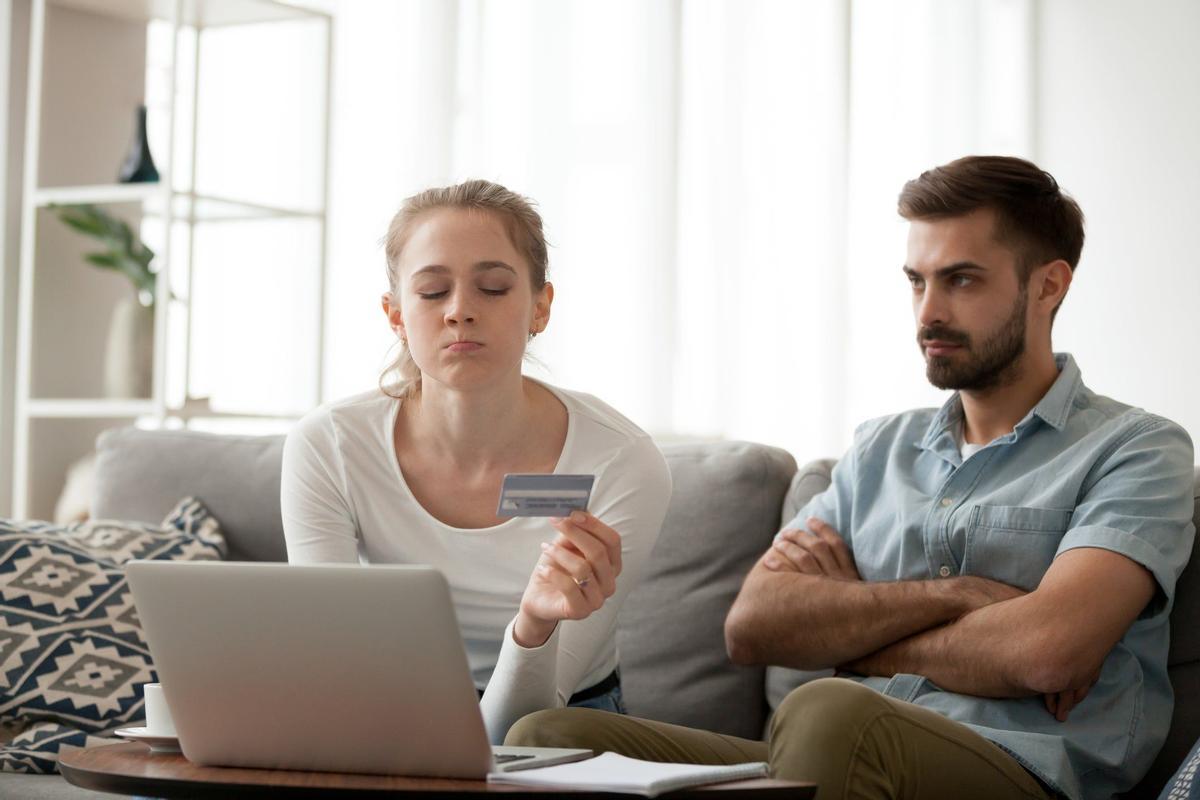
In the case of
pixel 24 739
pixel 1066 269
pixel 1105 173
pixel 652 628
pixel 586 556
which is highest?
pixel 1105 173

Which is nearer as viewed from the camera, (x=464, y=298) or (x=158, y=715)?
(x=158, y=715)

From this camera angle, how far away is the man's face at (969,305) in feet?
6.54

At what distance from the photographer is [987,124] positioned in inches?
215

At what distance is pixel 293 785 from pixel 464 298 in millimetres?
809

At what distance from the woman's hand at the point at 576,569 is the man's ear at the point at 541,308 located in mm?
519

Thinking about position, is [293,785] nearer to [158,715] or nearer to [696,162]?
[158,715]

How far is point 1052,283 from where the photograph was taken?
2078mm

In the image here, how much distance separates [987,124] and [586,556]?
4429 mm

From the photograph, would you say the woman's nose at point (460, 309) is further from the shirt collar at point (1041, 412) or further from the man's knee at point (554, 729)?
the shirt collar at point (1041, 412)

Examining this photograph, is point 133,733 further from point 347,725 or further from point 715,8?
point 715,8

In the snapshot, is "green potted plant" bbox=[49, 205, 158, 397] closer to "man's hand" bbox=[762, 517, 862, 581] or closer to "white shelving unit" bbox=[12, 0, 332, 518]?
"white shelving unit" bbox=[12, 0, 332, 518]

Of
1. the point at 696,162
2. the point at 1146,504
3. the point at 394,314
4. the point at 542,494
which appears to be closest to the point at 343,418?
the point at 394,314

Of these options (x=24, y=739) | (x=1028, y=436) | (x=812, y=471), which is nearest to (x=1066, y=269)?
(x=1028, y=436)

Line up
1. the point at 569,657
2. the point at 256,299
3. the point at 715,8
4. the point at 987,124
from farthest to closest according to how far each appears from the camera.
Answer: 1. the point at 987,124
2. the point at 715,8
3. the point at 256,299
4. the point at 569,657
